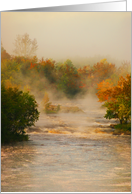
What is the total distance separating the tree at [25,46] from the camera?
4.41 m

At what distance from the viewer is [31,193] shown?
3785 millimetres

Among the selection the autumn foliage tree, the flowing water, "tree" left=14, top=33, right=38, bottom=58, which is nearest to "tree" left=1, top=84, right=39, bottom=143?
the flowing water

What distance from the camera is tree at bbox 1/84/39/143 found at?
4395 millimetres

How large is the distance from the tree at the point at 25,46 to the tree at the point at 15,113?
65cm

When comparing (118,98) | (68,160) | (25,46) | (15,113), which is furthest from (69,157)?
(25,46)

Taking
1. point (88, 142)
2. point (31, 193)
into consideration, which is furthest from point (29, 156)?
point (88, 142)

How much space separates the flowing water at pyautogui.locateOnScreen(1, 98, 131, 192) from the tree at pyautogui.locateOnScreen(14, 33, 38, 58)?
1125 mm

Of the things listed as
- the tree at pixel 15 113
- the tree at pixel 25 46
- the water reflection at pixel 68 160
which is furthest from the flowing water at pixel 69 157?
the tree at pixel 25 46

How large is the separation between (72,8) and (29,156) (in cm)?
254

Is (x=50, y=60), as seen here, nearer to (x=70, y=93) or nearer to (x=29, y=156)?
(x=70, y=93)

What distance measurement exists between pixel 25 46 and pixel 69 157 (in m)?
1.97

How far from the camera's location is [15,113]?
457cm

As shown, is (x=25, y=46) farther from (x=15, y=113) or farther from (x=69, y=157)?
(x=69, y=157)

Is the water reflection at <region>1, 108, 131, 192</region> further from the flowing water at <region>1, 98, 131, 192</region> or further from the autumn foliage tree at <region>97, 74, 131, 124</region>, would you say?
the autumn foliage tree at <region>97, 74, 131, 124</region>
